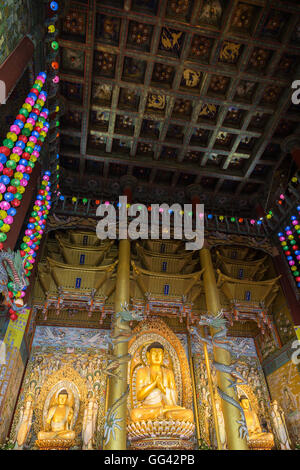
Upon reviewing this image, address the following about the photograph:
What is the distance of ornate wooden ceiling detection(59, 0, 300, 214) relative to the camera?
8.37 metres

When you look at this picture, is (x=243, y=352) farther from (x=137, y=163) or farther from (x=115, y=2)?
(x=115, y=2)

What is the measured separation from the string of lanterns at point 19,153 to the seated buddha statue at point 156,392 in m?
5.36

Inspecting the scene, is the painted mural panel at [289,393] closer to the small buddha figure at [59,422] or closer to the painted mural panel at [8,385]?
the small buddha figure at [59,422]

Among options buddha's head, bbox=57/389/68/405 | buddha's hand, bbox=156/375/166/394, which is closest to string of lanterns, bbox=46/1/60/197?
buddha's head, bbox=57/389/68/405

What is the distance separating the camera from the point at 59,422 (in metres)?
7.96

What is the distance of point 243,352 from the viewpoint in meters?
10.8

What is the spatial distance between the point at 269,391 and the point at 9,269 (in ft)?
28.2

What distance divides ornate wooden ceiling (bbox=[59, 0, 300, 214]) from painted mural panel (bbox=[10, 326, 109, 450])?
5.31 meters

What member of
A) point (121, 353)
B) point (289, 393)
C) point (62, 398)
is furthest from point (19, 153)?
point (289, 393)

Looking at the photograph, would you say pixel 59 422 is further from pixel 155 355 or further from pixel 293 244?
pixel 293 244

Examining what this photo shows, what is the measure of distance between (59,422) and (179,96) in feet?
31.8

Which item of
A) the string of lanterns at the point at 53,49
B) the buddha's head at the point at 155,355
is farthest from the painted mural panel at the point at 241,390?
the string of lanterns at the point at 53,49
